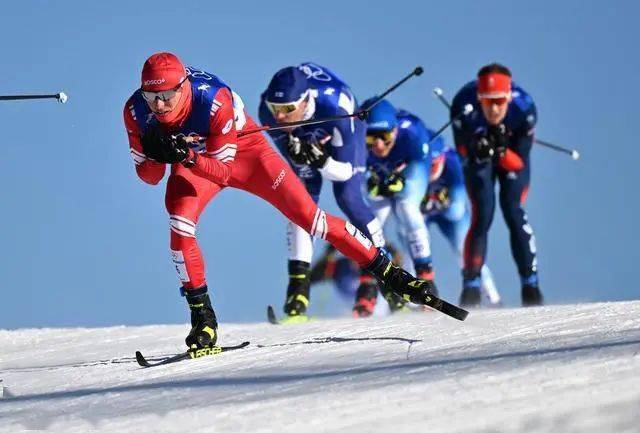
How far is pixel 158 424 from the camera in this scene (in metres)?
5.74

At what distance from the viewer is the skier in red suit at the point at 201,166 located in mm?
7684

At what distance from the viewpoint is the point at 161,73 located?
301 inches

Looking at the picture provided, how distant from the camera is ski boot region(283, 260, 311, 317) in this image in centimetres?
1067

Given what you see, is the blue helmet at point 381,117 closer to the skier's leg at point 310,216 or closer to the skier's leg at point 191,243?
the skier's leg at point 310,216

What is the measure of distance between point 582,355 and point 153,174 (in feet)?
10.0

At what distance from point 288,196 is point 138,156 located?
95 centimetres

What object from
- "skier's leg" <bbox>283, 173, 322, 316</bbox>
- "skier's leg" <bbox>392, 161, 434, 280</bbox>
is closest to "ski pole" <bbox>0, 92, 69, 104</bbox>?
"skier's leg" <bbox>283, 173, 322, 316</bbox>

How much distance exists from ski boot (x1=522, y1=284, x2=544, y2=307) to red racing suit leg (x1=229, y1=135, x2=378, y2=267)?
3.77 metres

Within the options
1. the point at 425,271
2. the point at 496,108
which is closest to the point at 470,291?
the point at 425,271

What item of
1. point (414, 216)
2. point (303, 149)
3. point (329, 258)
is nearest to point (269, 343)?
point (303, 149)

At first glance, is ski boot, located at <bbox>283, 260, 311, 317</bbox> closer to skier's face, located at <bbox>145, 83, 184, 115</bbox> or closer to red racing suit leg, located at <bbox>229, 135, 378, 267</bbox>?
red racing suit leg, located at <bbox>229, 135, 378, 267</bbox>

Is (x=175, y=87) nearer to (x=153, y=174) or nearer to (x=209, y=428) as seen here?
(x=153, y=174)

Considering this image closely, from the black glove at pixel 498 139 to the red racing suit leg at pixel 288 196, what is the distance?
3540mm

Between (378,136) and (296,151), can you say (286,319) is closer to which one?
(296,151)
